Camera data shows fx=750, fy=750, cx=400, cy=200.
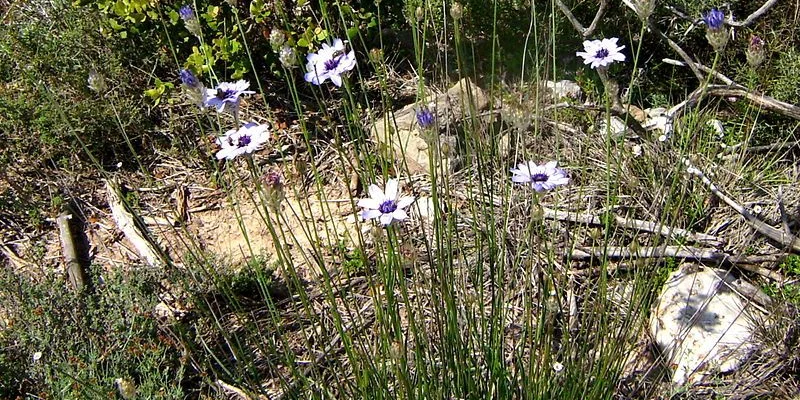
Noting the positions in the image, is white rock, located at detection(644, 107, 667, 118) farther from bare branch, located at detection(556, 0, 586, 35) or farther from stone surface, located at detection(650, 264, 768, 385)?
stone surface, located at detection(650, 264, 768, 385)

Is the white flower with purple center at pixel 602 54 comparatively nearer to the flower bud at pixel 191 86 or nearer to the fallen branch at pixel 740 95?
the flower bud at pixel 191 86

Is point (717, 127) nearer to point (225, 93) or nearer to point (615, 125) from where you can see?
point (615, 125)

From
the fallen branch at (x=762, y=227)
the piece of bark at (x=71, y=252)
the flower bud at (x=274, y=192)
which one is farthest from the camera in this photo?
the piece of bark at (x=71, y=252)

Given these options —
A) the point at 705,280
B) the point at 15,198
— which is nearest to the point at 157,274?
the point at 15,198

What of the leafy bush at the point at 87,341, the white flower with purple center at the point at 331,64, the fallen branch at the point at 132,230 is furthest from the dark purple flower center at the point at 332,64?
the fallen branch at the point at 132,230

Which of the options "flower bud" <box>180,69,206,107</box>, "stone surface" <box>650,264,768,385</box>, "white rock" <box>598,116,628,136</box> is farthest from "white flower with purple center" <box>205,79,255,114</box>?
"white rock" <box>598,116,628,136</box>

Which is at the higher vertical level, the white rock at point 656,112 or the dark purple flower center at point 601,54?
the dark purple flower center at point 601,54
